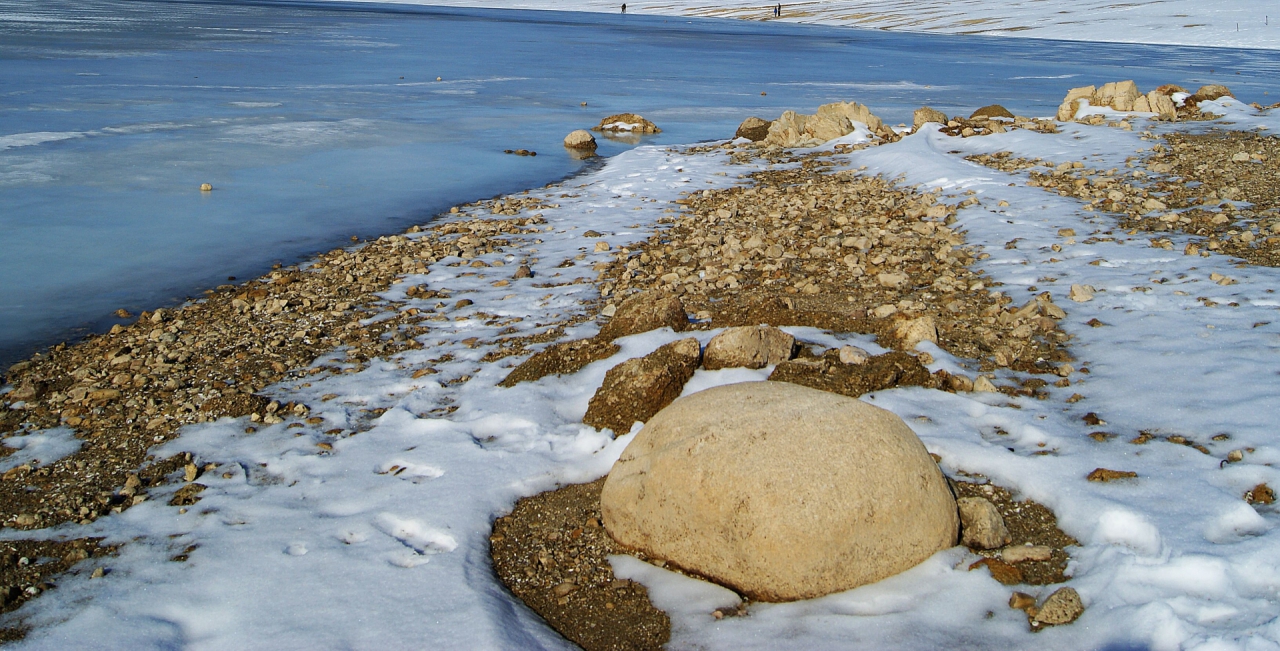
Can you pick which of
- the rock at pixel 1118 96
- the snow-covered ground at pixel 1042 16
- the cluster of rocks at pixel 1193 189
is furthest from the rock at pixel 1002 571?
the snow-covered ground at pixel 1042 16

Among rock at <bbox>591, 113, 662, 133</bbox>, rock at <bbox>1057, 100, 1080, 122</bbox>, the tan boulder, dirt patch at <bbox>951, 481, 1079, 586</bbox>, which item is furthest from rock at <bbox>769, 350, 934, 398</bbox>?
rock at <bbox>591, 113, 662, 133</bbox>

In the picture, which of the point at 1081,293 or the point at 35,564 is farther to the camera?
the point at 1081,293

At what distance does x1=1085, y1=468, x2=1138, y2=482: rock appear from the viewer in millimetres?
3943

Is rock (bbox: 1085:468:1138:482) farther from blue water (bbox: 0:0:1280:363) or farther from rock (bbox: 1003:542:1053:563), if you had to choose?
blue water (bbox: 0:0:1280:363)

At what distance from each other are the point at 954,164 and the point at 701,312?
20.2ft

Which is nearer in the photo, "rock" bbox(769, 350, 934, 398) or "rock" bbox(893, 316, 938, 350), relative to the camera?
"rock" bbox(769, 350, 934, 398)

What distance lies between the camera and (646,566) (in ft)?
12.0

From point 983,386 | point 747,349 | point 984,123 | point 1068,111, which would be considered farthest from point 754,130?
point 983,386

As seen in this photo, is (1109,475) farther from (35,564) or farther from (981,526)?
(35,564)

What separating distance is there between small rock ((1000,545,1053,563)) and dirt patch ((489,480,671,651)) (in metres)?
1.30

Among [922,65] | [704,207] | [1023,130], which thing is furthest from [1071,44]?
[704,207]

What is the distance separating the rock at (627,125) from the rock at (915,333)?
11.7 m

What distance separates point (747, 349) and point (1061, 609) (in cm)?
231

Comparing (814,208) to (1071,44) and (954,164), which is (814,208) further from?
(1071,44)
